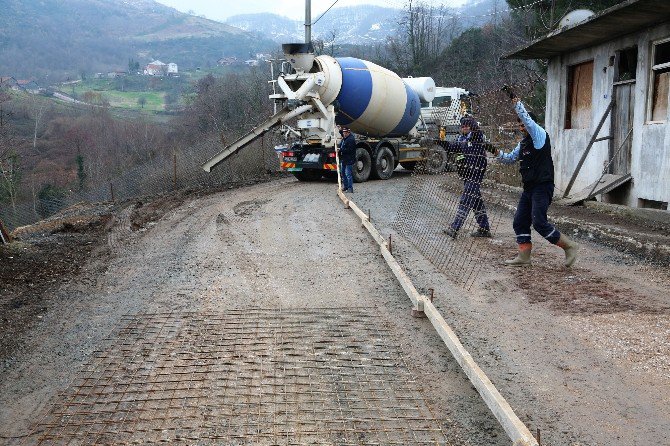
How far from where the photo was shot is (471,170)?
29.5 feet

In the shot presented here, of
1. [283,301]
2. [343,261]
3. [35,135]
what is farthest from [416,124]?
[35,135]

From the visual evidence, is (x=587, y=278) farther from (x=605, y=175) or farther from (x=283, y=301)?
(x=605, y=175)

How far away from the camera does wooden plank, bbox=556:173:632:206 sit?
35.0ft

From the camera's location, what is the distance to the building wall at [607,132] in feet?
32.3

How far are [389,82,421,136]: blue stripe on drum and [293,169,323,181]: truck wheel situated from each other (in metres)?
2.48

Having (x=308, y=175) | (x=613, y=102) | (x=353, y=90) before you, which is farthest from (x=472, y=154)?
(x=308, y=175)

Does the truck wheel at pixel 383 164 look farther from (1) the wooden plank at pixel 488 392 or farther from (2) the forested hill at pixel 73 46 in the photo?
(2) the forested hill at pixel 73 46

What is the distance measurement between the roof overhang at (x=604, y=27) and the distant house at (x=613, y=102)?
15 millimetres

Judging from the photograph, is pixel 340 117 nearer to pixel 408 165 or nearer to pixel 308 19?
pixel 408 165

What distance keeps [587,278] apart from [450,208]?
5.07m

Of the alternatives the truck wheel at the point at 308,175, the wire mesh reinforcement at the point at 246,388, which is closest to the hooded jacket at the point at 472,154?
the wire mesh reinforcement at the point at 246,388

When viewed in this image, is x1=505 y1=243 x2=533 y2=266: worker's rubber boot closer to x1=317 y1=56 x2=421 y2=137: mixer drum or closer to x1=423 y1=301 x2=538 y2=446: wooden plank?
x1=423 y1=301 x2=538 y2=446: wooden plank

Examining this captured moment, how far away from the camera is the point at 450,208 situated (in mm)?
11758

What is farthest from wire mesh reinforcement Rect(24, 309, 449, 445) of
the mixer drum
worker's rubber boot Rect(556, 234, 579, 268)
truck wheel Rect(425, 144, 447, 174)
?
the mixer drum
